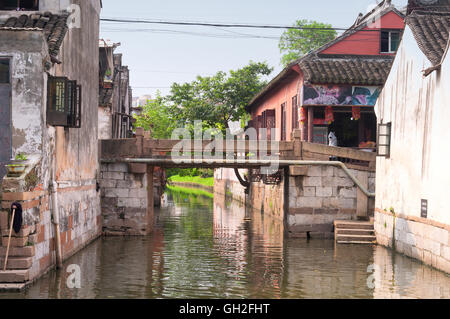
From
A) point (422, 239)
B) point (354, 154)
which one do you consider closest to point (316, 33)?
point (354, 154)

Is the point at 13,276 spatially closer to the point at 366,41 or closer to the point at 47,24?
the point at 47,24

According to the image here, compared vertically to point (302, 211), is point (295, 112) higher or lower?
higher

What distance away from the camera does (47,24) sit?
15219mm

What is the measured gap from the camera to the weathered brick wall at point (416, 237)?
13836 millimetres

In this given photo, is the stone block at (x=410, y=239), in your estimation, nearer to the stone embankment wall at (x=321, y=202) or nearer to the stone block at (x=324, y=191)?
the stone embankment wall at (x=321, y=202)

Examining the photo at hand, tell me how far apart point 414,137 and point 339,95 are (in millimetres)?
8288

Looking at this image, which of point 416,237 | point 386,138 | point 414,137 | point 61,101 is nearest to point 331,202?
point 386,138

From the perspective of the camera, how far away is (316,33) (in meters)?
54.2

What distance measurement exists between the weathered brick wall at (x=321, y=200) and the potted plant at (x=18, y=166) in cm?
1085

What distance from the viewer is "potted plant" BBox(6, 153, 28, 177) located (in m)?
12.2
